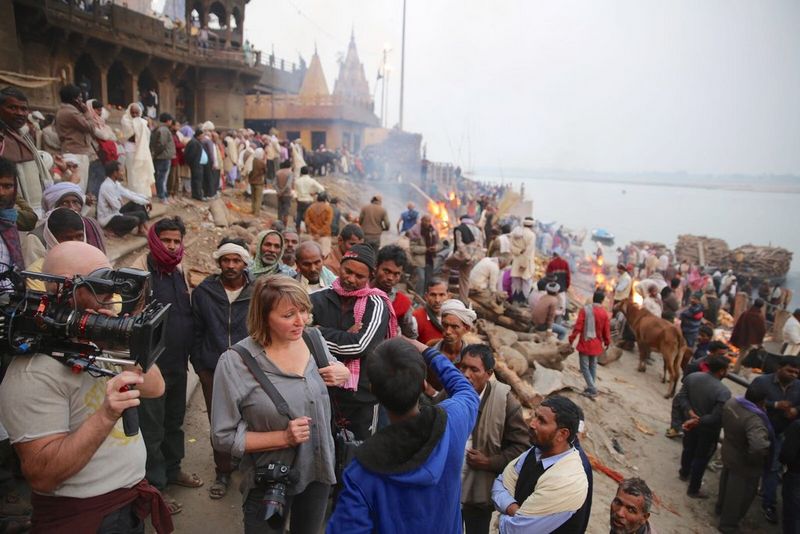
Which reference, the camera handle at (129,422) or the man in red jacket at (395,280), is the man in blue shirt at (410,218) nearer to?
the man in red jacket at (395,280)

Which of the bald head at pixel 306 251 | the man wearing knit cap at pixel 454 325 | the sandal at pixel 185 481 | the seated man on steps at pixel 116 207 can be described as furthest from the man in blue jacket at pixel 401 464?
the seated man on steps at pixel 116 207

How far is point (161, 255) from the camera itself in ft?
10.5

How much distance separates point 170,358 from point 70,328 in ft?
5.80

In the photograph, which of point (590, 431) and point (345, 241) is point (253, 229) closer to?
point (345, 241)

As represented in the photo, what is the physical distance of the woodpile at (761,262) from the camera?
→ 88.3 ft

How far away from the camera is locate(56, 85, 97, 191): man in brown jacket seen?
21.7 ft

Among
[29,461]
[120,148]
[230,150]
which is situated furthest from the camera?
[230,150]

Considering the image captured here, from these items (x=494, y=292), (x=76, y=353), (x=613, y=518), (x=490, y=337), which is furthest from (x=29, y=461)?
(x=494, y=292)

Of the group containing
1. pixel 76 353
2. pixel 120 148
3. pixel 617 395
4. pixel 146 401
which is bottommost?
pixel 617 395

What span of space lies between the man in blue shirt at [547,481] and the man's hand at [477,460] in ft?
0.35

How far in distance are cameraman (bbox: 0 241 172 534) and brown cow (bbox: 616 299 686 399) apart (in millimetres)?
9006

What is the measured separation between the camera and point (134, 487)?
1993 mm

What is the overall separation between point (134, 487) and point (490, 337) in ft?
18.3

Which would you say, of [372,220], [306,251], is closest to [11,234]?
[306,251]
